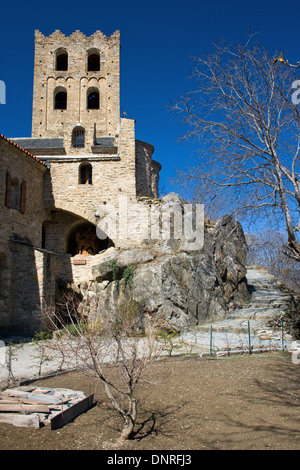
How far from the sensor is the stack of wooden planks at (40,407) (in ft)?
16.0

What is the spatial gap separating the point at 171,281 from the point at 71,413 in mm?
9072

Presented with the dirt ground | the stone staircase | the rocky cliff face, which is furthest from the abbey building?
the dirt ground

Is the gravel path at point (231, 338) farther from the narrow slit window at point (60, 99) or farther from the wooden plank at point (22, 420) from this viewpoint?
the narrow slit window at point (60, 99)

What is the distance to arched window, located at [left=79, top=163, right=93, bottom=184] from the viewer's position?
58.5 feet

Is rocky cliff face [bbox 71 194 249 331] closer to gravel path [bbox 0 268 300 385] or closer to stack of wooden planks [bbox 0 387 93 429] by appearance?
gravel path [bbox 0 268 300 385]

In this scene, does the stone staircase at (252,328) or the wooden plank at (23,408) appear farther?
the stone staircase at (252,328)

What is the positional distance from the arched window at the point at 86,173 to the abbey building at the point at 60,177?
0.16 ft

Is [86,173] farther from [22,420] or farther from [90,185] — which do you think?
[22,420]

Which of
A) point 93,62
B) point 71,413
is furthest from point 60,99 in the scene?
point 71,413

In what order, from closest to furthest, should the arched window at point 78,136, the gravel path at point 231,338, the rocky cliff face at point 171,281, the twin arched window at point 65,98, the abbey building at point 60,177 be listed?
the gravel path at point 231,338 → the rocky cliff face at point 171,281 → the abbey building at point 60,177 → the arched window at point 78,136 → the twin arched window at point 65,98

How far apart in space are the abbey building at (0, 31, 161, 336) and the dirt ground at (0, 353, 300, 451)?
7.31 meters

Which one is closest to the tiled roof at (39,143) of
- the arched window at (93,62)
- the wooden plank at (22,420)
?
the arched window at (93,62)

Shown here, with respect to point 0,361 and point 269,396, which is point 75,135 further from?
point 269,396

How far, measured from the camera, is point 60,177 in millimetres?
17359
